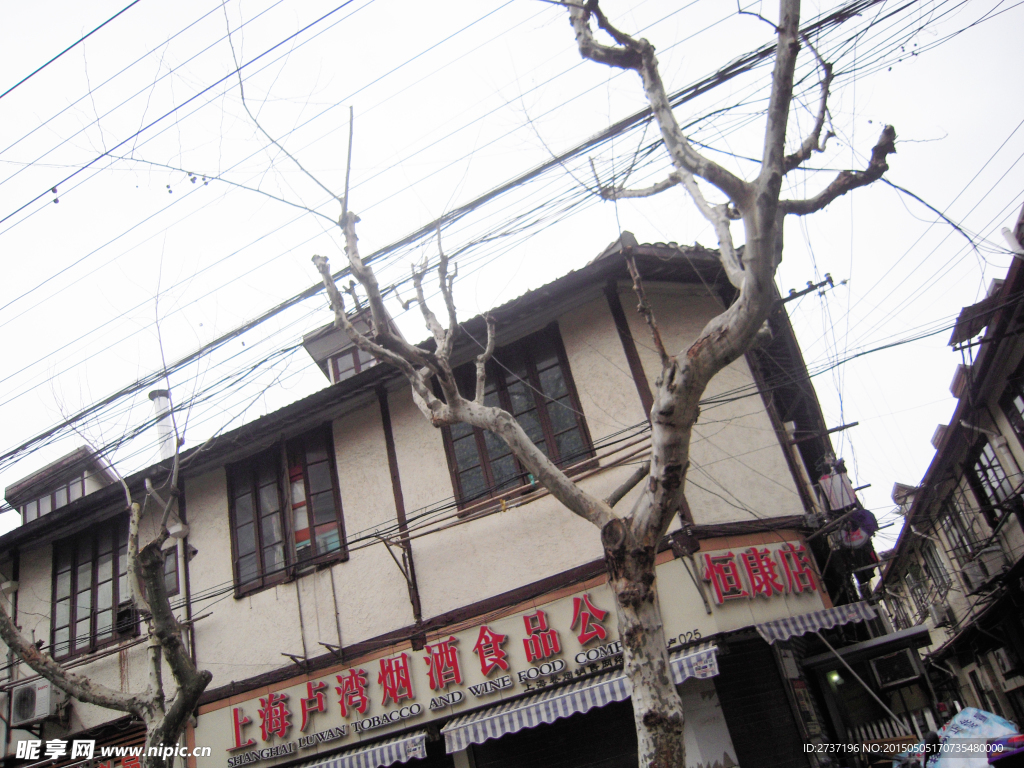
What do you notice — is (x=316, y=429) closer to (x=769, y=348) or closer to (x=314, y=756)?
(x=314, y=756)

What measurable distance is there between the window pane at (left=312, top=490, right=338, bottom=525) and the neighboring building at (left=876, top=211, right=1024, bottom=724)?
29.8 feet

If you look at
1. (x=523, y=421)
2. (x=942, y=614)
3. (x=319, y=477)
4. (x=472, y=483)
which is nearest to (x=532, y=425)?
(x=523, y=421)

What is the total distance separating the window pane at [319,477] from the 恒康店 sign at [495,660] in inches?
112

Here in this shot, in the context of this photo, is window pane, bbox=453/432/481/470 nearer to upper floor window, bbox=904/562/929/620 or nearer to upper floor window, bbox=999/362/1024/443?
upper floor window, bbox=999/362/1024/443

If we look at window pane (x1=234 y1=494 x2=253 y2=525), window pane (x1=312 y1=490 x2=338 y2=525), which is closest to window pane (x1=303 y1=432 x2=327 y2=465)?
window pane (x1=312 y1=490 x2=338 y2=525)

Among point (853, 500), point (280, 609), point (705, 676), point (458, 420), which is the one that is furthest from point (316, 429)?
point (853, 500)

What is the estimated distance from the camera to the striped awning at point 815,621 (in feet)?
26.9

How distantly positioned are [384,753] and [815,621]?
566 centimetres

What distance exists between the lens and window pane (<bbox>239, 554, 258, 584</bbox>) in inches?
460

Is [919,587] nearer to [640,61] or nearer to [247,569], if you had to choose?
[247,569]

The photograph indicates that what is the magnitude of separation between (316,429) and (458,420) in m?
5.78

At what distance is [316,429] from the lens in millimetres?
12109

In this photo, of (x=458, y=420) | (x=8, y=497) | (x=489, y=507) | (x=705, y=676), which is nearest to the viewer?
(x=458, y=420)

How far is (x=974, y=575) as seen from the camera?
1878cm
